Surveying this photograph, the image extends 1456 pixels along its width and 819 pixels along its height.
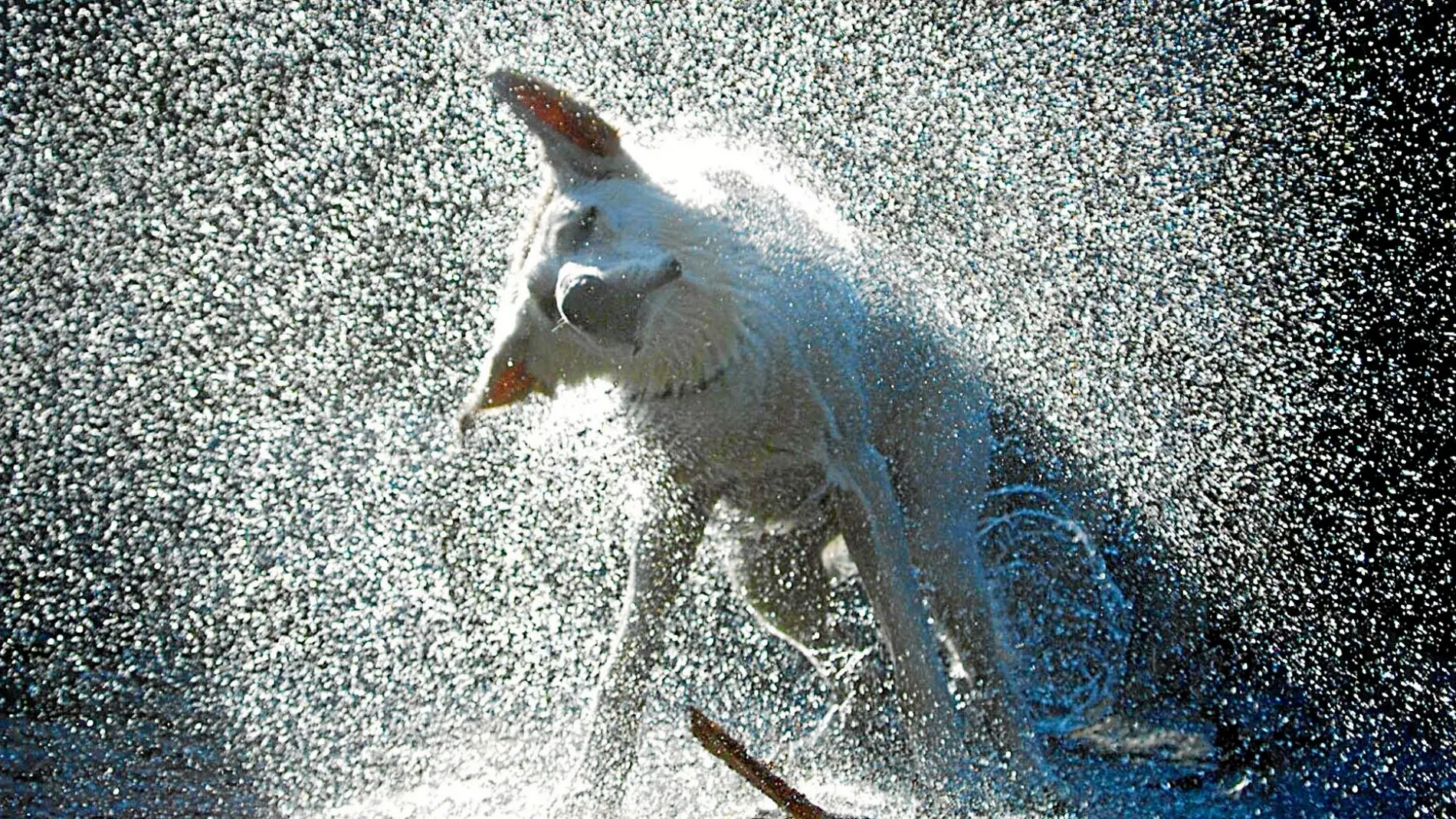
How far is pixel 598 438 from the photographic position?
1071 millimetres

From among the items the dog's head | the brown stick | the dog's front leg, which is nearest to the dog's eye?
the dog's head

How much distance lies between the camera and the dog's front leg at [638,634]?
973 mm

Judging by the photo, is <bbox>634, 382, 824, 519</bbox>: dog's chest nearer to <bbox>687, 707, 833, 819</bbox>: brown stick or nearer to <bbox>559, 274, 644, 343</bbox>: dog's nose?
<bbox>559, 274, 644, 343</bbox>: dog's nose

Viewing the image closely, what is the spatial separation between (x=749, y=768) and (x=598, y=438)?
0.42 metres

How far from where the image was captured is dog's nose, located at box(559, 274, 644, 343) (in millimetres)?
728

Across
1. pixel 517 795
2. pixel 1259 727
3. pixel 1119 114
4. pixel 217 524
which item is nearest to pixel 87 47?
pixel 217 524

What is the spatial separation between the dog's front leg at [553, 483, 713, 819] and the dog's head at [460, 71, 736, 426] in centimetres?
16

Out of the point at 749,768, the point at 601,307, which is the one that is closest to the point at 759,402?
the point at 601,307

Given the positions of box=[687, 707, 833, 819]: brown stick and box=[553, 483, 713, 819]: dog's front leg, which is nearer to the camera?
box=[553, 483, 713, 819]: dog's front leg

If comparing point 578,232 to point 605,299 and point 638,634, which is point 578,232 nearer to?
point 605,299

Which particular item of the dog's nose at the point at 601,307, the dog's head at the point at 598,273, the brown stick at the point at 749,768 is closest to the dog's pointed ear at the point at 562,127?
the dog's head at the point at 598,273

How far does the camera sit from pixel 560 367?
2.64 ft

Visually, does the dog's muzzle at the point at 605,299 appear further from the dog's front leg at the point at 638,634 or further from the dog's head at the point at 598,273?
the dog's front leg at the point at 638,634

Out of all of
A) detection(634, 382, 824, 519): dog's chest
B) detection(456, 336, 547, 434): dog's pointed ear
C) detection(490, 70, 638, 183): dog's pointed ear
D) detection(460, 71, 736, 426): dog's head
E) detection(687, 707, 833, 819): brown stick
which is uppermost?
detection(490, 70, 638, 183): dog's pointed ear
